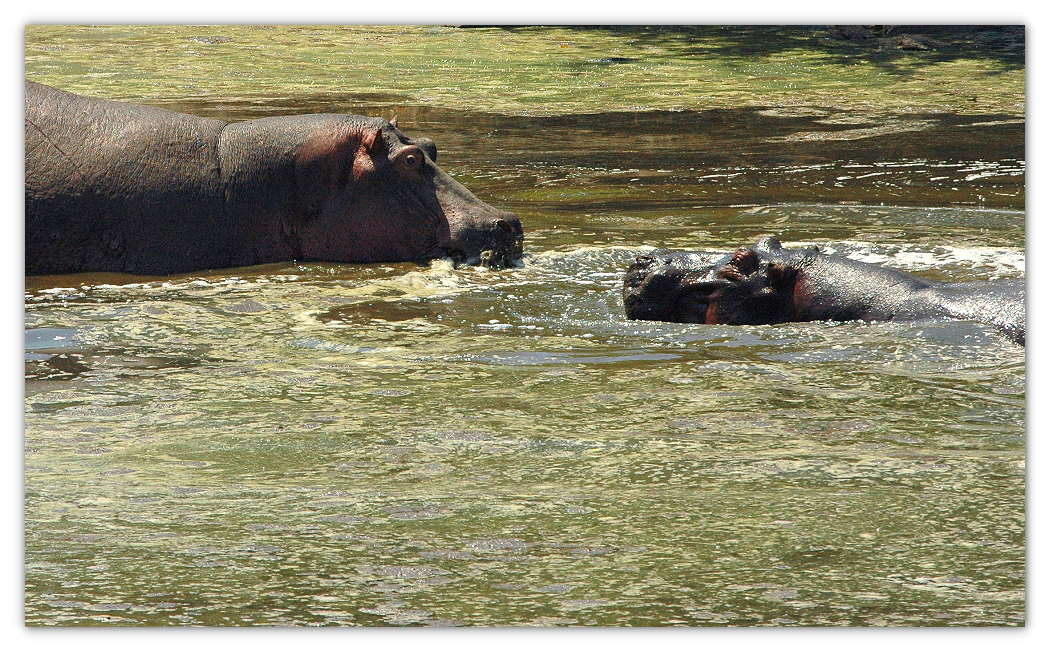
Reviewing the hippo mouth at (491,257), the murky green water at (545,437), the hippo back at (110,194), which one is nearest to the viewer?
the murky green water at (545,437)

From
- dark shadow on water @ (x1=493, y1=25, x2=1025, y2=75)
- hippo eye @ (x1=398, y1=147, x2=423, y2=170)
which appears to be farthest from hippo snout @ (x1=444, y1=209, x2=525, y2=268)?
dark shadow on water @ (x1=493, y1=25, x2=1025, y2=75)

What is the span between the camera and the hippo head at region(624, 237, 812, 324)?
5.74m

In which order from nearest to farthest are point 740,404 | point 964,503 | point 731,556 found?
point 731,556 → point 964,503 → point 740,404

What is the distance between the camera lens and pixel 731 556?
315 cm

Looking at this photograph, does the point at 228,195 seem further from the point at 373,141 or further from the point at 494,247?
the point at 494,247

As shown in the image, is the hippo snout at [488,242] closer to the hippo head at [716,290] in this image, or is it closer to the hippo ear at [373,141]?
the hippo ear at [373,141]

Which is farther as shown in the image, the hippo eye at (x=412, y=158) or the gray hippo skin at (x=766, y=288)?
the hippo eye at (x=412, y=158)

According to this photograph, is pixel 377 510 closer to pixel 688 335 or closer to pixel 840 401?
pixel 840 401

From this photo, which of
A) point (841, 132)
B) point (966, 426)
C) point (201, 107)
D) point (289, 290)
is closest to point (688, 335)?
point (966, 426)

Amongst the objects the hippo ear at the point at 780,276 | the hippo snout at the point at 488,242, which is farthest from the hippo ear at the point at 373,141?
the hippo ear at the point at 780,276

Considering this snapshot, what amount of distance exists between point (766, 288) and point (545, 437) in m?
1.88

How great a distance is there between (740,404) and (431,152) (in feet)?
10.3

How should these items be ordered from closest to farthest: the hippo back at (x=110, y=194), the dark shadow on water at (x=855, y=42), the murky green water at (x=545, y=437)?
the murky green water at (x=545, y=437), the hippo back at (x=110, y=194), the dark shadow on water at (x=855, y=42)

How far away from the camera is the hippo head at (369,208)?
6.94 meters
